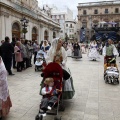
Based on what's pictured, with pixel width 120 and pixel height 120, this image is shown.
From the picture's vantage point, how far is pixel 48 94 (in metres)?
3.99

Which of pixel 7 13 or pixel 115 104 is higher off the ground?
pixel 7 13

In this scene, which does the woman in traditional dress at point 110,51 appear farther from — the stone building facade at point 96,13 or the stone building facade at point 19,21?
the stone building facade at point 96,13

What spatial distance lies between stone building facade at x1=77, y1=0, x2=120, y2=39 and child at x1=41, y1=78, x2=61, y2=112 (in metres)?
50.0

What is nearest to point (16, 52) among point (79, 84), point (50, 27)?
point (79, 84)

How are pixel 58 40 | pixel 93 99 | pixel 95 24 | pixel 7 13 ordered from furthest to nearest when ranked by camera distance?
pixel 95 24, pixel 7 13, pixel 93 99, pixel 58 40

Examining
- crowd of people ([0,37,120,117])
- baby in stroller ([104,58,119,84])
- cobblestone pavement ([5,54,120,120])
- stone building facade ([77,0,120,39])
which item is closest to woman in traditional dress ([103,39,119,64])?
crowd of people ([0,37,120,117])

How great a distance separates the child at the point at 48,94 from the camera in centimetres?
369

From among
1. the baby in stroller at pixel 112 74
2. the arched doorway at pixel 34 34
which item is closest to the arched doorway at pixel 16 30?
the arched doorway at pixel 34 34

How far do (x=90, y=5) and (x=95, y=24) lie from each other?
532 cm

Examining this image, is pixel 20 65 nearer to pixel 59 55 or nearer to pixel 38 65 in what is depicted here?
pixel 38 65

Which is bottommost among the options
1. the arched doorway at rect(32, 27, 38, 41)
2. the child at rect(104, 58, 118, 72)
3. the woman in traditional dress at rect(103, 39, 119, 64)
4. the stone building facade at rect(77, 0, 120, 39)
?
the child at rect(104, 58, 118, 72)

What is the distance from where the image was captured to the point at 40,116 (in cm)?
360

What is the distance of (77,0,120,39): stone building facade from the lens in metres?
52.7

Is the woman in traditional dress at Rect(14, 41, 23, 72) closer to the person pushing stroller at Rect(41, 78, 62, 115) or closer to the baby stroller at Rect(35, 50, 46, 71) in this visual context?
the baby stroller at Rect(35, 50, 46, 71)
